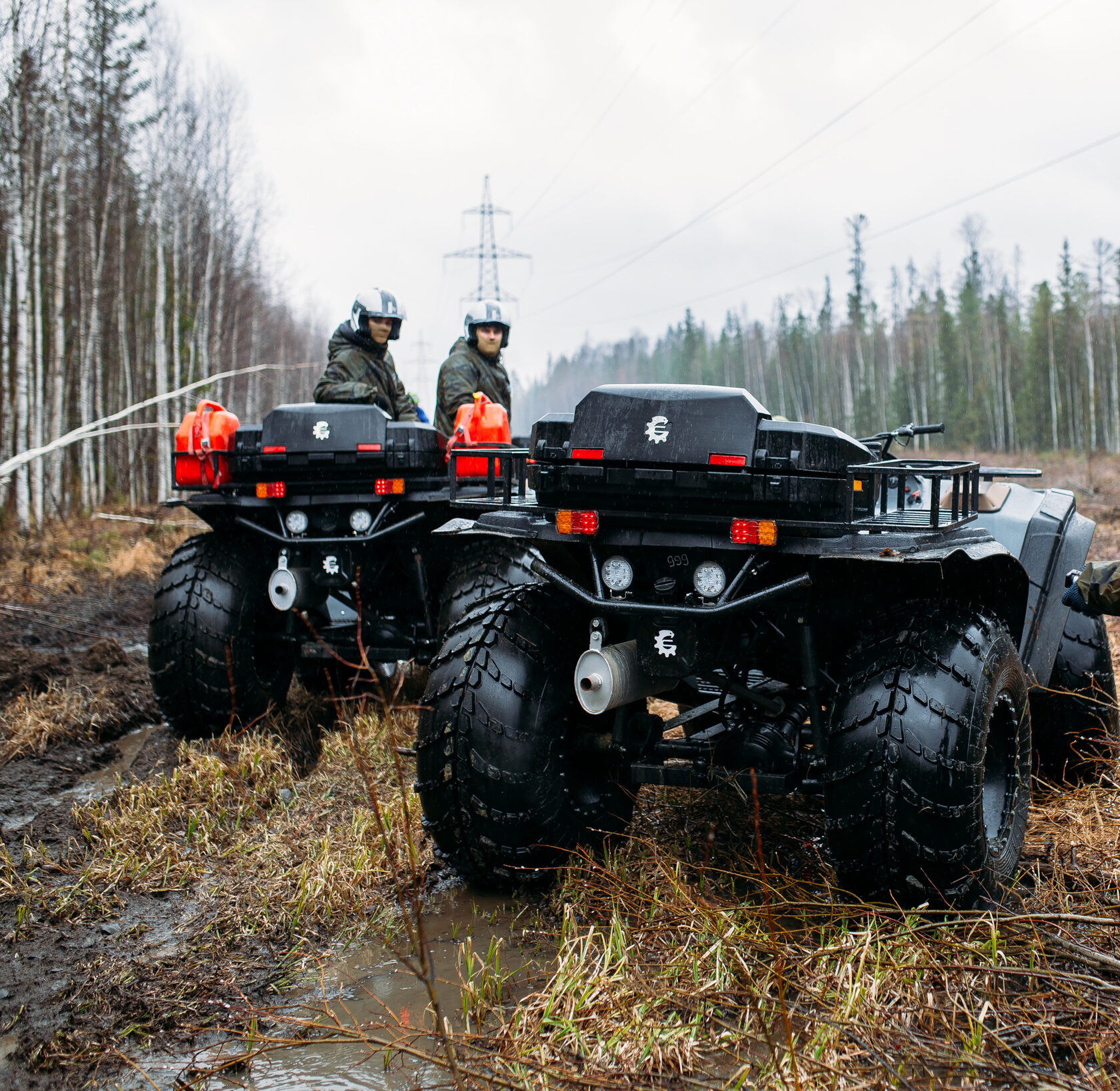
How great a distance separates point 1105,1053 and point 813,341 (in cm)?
5601

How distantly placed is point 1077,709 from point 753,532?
85.3 inches

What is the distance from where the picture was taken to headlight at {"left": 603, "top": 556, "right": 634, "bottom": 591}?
3.23 m

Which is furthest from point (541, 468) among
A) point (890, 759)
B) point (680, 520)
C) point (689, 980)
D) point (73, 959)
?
point (73, 959)

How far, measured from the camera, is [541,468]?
324 cm

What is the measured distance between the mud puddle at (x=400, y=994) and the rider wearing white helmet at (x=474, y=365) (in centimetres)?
374

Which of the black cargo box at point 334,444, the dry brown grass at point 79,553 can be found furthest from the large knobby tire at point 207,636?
the dry brown grass at point 79,553

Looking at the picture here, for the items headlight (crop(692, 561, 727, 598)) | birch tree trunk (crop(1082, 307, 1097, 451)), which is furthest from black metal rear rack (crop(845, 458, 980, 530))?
birch tree trunk (crop(1082, 307, 1097, 451))

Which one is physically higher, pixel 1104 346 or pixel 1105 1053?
pixel 1104 346

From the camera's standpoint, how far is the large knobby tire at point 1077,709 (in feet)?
13.9

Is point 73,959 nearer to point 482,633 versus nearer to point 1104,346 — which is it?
point 482,633

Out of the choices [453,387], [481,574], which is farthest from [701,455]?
[453,387]

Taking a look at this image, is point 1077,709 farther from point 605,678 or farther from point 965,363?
point 965,363

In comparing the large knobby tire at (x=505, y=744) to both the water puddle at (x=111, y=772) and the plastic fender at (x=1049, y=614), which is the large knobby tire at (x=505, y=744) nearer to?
the plastic fender at (x=1049, y=614)

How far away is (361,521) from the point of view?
18.3 ft
